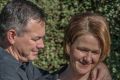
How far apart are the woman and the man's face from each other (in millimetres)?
272

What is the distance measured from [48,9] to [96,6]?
0.79 meters

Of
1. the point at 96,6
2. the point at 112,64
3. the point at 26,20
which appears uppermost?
the point at 26,20

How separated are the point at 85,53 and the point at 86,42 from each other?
0.08 metres

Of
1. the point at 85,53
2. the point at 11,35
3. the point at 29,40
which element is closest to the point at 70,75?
the point at 85,53

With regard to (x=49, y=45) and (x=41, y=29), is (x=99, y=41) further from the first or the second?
(x=49, y=45)

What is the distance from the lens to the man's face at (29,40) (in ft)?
10.6

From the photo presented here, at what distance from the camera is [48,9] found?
7.40 metres

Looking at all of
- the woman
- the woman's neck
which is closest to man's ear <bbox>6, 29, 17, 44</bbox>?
the woman

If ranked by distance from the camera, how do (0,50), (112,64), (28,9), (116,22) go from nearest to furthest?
(0,50)
(28,9)
(112,64)
(116,22)

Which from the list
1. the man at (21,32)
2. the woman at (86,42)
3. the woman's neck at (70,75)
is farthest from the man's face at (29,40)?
the woman's neck at (70,75)

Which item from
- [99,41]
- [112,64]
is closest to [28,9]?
[99,41]

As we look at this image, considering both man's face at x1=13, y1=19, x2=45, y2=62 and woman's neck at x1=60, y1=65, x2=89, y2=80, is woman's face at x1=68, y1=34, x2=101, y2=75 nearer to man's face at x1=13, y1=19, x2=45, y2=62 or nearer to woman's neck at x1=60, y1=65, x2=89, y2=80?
woman's neck at x1=60, y1=65, x2=89, y2=80

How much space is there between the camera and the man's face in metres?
3.23

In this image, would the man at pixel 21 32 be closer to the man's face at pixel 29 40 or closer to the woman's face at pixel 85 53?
the man's face at pixel 29 40
